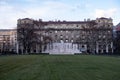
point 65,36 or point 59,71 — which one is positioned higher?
point 65,36

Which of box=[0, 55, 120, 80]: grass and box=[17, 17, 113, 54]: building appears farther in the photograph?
box=[17, 17, 113, 54]: building

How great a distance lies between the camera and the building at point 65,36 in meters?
128

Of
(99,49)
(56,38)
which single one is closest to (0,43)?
(56,38)

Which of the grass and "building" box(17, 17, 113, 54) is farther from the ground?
"building" box(17, 17, 113, 54)

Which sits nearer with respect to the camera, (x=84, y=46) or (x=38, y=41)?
(x=38, y=41)

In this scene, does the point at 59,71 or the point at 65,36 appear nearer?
the point at 59,71

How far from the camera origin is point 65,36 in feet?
558

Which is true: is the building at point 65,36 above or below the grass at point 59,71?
above

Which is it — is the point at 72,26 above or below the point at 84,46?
above

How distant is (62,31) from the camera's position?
17150 cm

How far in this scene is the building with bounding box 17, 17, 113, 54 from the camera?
128250mm

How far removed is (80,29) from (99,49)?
17.1 metres

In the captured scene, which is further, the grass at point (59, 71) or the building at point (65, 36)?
the building at point (65, 36)

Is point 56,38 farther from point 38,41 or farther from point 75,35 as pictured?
point 38,41
